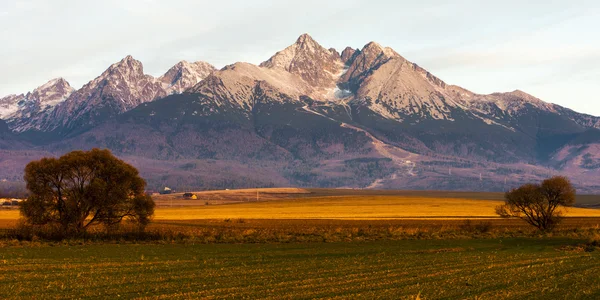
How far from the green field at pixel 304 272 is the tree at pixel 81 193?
1240 centimetres

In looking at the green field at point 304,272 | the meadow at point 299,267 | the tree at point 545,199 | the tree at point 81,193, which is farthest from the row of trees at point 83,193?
the tree at point 545,199

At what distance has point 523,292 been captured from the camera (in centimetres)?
2908

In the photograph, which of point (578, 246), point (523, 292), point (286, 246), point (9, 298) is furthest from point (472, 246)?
point (9, 298)

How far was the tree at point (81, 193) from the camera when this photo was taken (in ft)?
223

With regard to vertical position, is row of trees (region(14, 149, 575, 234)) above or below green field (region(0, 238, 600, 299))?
above

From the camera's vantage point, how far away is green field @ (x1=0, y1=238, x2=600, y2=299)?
29.8 meters

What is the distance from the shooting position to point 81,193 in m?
69.1

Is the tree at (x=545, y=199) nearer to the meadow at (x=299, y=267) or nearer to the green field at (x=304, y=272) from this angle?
the meadow at (x=299, y=267)

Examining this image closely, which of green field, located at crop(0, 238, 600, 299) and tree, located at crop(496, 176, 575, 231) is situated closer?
green field, located at crop(0, 238, 600, 299)

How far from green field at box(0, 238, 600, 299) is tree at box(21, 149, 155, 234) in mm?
12399

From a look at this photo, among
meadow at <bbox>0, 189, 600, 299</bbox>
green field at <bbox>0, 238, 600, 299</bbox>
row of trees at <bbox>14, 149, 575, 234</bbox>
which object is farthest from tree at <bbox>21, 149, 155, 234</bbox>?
green field at <bbox>0, 238, 600, 299</bbox>

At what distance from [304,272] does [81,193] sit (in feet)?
131

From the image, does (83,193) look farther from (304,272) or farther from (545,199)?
(545,199)

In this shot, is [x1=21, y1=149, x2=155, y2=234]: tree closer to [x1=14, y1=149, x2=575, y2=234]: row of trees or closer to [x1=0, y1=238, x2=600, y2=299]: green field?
[x1=14, y1=149, x2=575, y2=234]: row of trees
